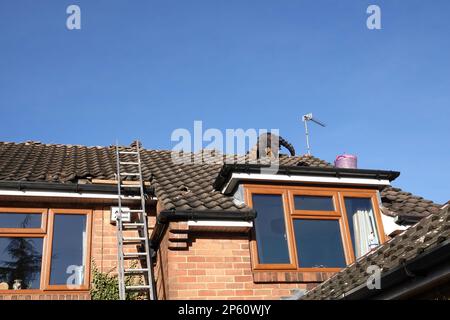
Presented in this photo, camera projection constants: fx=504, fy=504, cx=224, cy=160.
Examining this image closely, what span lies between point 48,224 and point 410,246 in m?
6.70

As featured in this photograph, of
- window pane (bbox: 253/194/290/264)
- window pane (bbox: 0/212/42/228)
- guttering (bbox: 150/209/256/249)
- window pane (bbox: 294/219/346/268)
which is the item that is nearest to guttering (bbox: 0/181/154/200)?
window pane (bbox: 0/212/42/228)

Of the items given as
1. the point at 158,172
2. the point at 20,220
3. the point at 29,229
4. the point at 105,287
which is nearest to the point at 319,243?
the point at 105,287

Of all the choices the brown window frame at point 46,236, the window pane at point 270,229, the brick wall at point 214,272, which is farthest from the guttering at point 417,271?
the brown window frame at point 46,236

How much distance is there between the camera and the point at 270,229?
977 cm

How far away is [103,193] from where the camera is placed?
10.2 m

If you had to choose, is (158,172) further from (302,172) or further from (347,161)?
(347,161)

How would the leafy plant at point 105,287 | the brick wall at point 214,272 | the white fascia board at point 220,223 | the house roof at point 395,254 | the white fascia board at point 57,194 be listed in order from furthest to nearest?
the white fascia board at point 57,194 → the leafy plant at point 105,287 → the white fascia board at point 220,223 → the brick wall at point 214,272 → the house roof at point 395,254

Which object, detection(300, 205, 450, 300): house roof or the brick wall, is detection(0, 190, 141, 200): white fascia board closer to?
the brick wall

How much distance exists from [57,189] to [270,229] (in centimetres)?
420

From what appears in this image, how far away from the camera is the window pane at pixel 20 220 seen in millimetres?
9648

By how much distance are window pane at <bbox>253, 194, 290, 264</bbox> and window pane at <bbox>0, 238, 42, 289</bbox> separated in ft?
13.8

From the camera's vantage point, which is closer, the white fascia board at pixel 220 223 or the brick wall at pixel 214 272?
the brick wall at pixel 214 272

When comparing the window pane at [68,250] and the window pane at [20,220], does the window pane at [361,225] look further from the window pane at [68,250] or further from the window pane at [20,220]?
the window pane at [20,220]

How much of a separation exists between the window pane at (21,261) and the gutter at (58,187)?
98 cm
